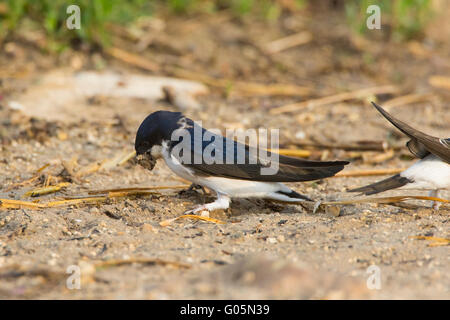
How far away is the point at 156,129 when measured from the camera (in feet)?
13.2

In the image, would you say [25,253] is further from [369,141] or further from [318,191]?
[369,141]

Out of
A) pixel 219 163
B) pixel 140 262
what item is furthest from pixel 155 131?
pixel 140 262

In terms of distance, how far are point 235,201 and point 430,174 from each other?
1.31m

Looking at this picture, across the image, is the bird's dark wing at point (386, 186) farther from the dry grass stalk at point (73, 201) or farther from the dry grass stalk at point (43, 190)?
the dry grass stalk at point (43, 190)

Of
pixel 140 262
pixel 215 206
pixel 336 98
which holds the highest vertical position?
pixel 336 98

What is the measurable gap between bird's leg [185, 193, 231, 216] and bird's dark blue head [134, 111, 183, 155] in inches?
19.3

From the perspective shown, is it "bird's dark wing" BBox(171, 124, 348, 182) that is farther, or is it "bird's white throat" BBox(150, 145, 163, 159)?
"bird's white throat" BBox(150, 145, 163, 159)

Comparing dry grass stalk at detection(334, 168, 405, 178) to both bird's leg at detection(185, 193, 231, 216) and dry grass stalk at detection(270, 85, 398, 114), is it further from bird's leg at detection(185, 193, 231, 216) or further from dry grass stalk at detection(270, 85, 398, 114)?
dry grass stalk at detection(270, 85, 398, 114)

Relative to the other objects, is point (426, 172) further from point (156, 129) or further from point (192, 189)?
point (156, 129)

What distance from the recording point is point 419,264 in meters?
3.12

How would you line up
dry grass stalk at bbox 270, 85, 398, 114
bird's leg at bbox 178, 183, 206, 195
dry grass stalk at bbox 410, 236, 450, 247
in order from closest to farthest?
dry grass stalk at bbox 410, 236, 450, 247
bird's leg at bbox 178, 183, 206, 195
dry grass stalk at bbox 270, 85, 398, 114

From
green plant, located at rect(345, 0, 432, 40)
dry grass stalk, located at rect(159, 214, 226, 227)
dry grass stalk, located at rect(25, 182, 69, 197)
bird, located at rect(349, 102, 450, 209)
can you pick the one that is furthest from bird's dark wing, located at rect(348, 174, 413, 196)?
green plant, located at rect(345, 0, 432, 40)

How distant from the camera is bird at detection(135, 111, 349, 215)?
3947 millimetres
